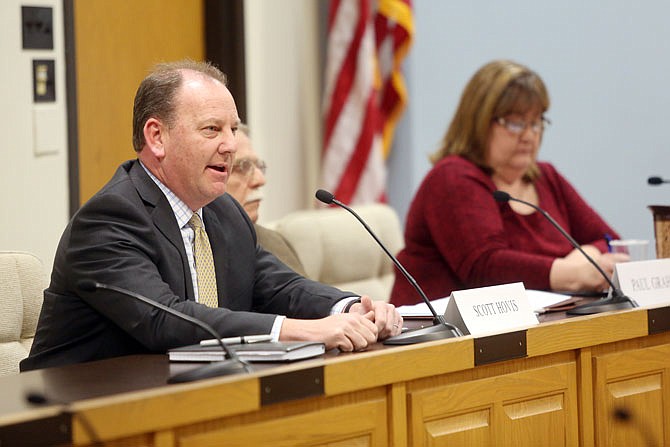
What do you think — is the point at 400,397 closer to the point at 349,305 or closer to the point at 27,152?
the point at 349,305

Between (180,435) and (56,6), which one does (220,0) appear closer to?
(56,6)

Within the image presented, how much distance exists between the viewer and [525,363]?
2379 mm

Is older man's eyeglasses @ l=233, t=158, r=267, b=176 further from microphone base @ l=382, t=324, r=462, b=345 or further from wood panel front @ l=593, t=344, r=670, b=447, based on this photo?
wood panel front @ l=593, t=344, r=670, b=447

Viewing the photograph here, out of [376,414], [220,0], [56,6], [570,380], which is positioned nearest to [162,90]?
[376,414]

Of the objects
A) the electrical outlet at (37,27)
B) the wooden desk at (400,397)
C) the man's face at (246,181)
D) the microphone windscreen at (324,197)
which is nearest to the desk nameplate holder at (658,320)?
the wooden desk at (400,397)

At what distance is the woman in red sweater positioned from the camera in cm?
357

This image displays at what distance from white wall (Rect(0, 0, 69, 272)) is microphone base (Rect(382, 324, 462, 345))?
1.97m

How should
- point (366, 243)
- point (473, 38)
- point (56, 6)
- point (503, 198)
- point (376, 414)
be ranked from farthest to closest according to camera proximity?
point (473, 38) < point (366, 243) < point (56, 6) < point (503, 198) < point (376, 414)

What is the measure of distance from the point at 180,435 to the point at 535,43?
392cm

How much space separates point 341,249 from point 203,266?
5.73 ft

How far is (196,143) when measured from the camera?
254 cm

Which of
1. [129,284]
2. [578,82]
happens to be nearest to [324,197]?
[129,284]

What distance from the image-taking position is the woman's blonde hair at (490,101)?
3771 millimetres

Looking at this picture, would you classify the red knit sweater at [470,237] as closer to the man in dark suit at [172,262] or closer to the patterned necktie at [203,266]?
the man in dark suit at [172,262]
